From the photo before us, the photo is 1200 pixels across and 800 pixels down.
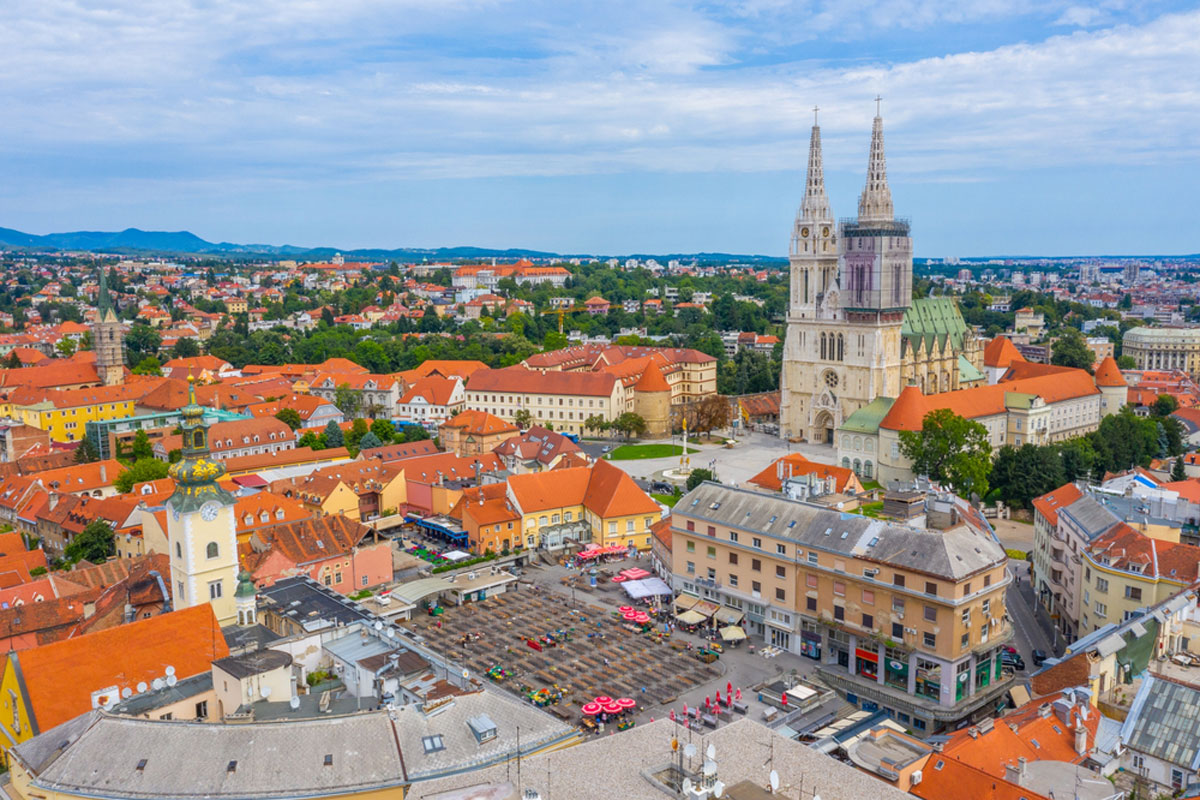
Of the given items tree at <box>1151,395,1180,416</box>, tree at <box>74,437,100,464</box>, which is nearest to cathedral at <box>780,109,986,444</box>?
tree at <box>1151,395,1180,416</box>

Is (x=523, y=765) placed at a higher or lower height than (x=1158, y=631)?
higher

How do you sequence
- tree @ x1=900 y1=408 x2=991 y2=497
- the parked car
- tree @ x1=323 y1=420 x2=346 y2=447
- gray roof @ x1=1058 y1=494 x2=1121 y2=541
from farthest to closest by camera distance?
tree @ x1=323 y1=420 x2=346 y2=447 → tree @ x1=900 y1=408 x2=991 y2=497 → gray roof @ x1=1058 y1=494 x2=1121 y2=541 → the parked car

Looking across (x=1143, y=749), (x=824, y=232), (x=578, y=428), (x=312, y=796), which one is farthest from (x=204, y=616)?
(x=824, y=232)

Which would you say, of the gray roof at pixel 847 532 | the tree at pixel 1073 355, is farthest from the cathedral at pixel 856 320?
the gray roof at pixel 847 532

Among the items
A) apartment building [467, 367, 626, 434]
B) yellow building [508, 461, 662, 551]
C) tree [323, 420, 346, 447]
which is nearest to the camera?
yellow building [508, 461, 662, 551]

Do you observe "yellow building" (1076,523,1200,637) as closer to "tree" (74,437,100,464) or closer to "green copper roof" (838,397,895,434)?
"green copper roof" (838,397,895,434)

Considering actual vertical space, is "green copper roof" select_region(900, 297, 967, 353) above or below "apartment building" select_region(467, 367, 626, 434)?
above

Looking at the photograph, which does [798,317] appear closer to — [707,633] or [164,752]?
[707,633]
